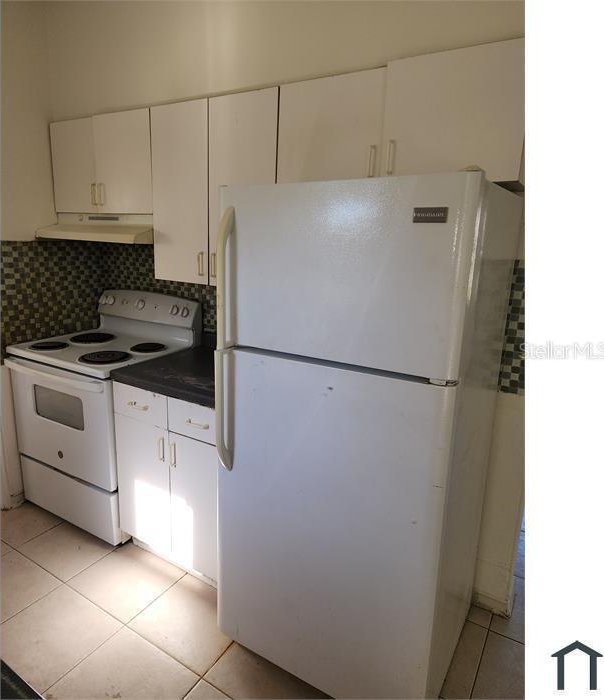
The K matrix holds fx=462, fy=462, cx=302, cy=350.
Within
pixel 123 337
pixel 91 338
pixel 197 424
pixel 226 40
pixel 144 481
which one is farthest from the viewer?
pixel 123 337

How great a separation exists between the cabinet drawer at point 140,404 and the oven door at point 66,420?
5 centimetres

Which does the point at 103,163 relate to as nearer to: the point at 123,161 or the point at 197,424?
the point at 123,161

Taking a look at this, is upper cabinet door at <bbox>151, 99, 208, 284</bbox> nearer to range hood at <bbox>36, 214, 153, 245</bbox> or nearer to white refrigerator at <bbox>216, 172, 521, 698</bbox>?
range hood at <bbox>36, 214, 153, 245</bbox>

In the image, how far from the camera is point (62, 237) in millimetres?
2406

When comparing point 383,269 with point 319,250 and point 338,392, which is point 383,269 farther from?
point 338,392

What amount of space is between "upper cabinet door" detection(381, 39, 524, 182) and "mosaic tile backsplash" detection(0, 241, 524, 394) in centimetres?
130

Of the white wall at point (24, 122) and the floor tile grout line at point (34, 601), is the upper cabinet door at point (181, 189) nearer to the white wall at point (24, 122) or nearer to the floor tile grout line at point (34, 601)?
the white wall at point (24, 122)

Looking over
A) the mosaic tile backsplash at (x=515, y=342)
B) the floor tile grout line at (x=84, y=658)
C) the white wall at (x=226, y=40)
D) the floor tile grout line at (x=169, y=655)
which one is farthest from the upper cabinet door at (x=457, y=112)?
the floor tile grout line at (x=84, y=658)

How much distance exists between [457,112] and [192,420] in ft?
4.77

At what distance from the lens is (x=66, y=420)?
227cm

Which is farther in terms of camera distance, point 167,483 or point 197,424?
point 167,483

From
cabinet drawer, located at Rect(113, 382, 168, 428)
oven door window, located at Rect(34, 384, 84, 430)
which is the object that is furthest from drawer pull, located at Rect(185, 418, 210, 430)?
oven door window, located at Rect(34, 384, 84, 430)

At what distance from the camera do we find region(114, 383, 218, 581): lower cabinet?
1.89m
